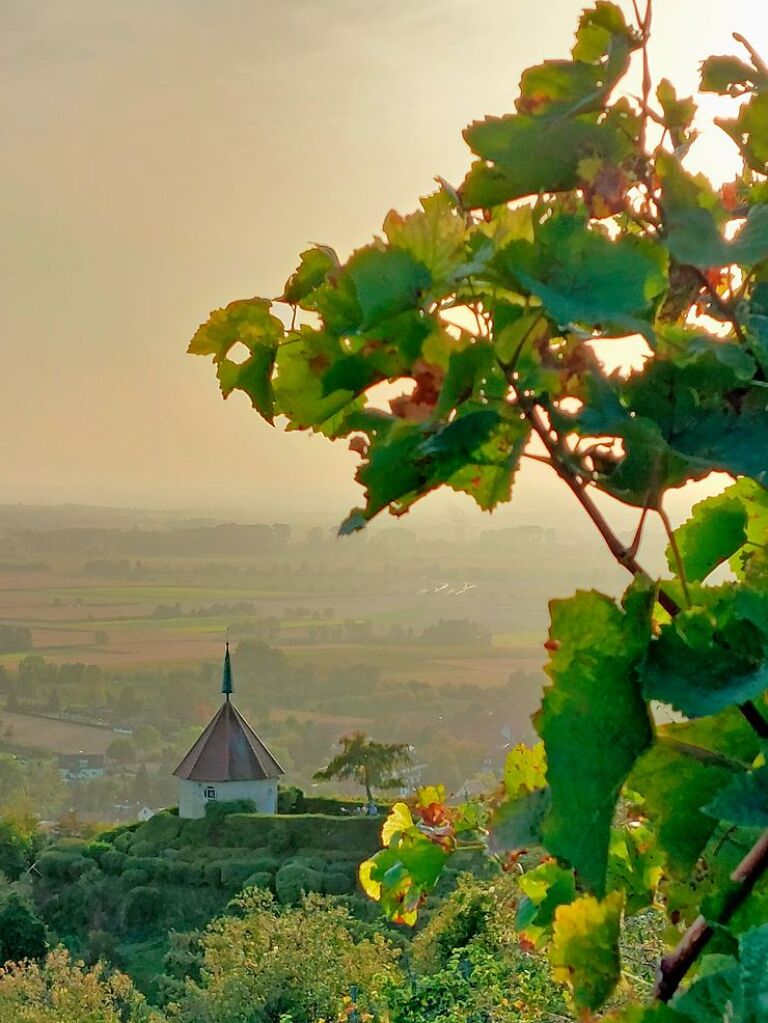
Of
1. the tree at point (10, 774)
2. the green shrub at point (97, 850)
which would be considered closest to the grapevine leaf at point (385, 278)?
the green shrub at point (97, 850)

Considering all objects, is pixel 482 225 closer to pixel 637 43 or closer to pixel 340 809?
pixel 637 43

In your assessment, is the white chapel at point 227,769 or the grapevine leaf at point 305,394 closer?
the grapevine leaf at point 305,394

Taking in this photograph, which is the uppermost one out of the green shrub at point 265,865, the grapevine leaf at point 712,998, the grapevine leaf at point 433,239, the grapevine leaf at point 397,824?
the grapevine leaf at point 433,239

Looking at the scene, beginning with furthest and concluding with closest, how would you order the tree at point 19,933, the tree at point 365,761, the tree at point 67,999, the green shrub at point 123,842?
the tree at point 365,761, the green shrub at point 123,842, the tree at point 19,933, the tree at point 67,999

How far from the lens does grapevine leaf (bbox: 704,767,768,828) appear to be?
0.20m

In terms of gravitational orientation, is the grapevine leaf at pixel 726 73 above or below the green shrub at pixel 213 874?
above

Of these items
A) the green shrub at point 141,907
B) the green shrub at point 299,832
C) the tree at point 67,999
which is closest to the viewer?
the tree at point 67,999

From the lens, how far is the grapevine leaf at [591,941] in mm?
232

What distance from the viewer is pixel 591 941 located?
0.23 metres

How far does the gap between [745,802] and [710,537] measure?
87mm

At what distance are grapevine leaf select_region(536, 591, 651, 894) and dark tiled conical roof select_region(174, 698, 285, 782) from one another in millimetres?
7549

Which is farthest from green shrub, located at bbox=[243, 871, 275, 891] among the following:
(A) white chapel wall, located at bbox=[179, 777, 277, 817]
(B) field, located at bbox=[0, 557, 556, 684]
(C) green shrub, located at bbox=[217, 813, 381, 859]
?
(B) field, located at bbox=[0, 557, 556, 684]

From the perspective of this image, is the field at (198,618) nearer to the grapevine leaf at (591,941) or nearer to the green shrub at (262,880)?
the green shrub at (262,880)

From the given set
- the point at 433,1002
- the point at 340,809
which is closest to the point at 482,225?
the point at 433,1002
